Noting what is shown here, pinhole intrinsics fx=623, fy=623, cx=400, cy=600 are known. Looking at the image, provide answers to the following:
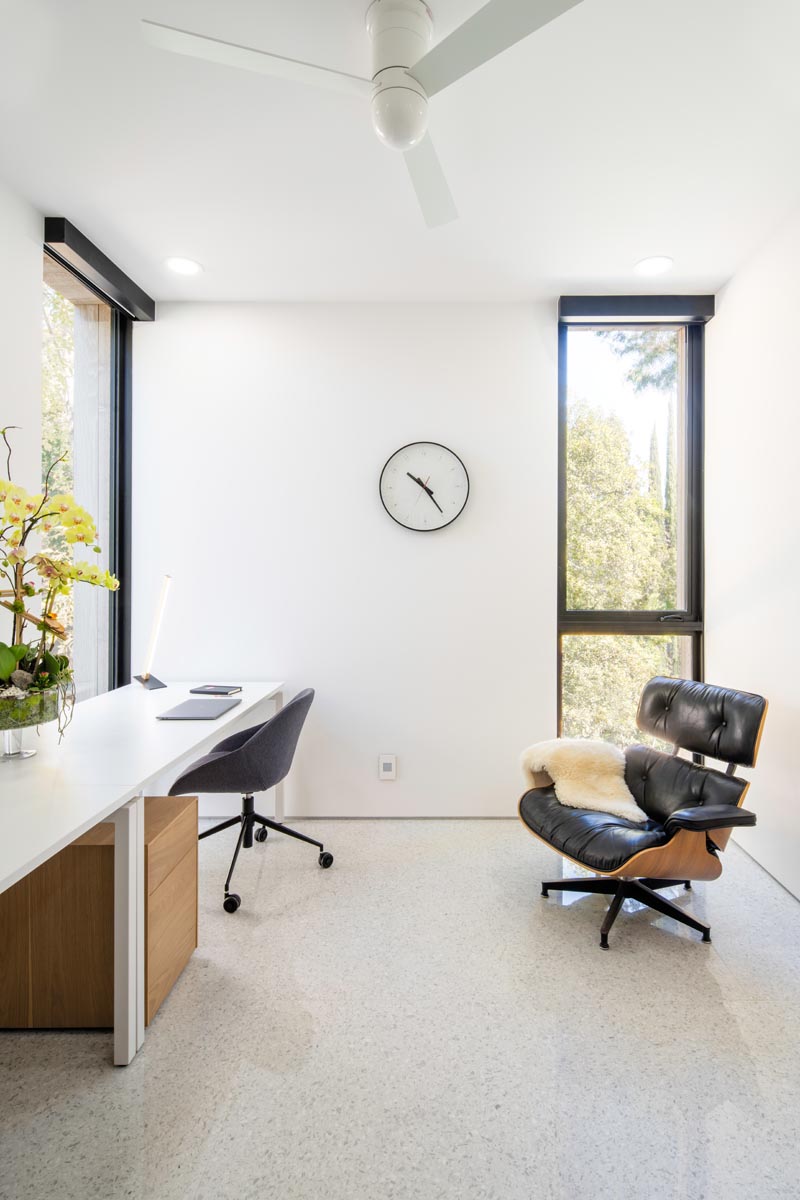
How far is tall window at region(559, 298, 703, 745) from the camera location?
324 centimetres

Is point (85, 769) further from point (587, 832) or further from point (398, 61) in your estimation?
point (398, 61)

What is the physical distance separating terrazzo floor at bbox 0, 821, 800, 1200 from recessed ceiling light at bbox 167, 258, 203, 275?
8.78 ft

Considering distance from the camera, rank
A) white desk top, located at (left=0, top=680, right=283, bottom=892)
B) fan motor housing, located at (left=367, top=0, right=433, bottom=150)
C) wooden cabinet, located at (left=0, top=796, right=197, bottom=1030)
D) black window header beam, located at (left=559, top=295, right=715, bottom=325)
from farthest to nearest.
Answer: black window header beam, located at (left=559, top=295, right=715, bottom=325)
wooden cabinet, located at (left=0, top=796, right=197, bottom=1030)
fan motor housing, located at (left=367, top=0, right=433, bottom=150)
white desk top, located at (left=0, top=680, right=283, bottom=892)

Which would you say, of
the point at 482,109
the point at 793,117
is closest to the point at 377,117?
the point at 482,109

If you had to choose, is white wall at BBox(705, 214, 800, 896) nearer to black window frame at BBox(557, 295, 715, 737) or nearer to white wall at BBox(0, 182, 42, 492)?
black window frame at BBox(557, 295, 715, 737)

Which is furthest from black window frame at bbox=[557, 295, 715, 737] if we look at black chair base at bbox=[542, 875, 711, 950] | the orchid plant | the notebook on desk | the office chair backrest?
the orchid plant

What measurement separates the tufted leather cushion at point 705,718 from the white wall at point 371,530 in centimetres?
60

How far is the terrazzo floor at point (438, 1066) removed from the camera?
1283 millimetres

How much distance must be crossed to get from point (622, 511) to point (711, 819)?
1.77 m

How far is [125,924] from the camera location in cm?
154

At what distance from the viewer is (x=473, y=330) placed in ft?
10.4

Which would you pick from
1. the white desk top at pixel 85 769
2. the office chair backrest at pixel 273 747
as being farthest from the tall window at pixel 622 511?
the white desk top at pixel 85 769

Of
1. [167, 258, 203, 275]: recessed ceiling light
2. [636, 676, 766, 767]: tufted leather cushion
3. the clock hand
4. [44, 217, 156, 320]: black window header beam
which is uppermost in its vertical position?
[167, 258, 203, 275]: recessed ceiling light

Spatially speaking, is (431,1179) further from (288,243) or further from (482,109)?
(288,243)
